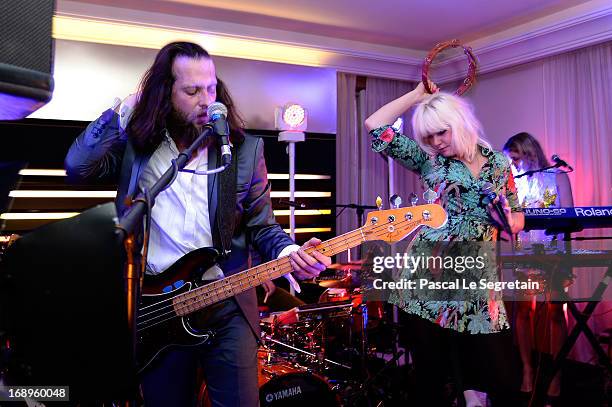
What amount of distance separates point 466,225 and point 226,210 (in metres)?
1.12

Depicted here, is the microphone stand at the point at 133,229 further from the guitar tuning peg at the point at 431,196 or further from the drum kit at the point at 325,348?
the drum kit at the point at 325,348

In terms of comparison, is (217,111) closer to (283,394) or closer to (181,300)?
(181,300)

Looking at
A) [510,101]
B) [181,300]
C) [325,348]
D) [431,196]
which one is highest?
[510,101]

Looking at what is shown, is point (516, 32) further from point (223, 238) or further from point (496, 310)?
point (223, 238)

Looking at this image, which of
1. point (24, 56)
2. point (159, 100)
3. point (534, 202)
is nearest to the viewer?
point (24, 56)

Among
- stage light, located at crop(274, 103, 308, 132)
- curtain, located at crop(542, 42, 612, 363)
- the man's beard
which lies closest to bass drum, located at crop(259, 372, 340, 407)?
the man's beard

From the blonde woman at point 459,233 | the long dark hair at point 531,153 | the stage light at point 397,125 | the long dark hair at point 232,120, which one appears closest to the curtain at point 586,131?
the long dark hair at point 531,153

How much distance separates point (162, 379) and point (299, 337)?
2.03m

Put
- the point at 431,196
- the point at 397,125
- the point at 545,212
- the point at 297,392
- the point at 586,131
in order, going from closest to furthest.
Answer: the point at 431,196
the point at 545,212
the point at 297,392
the point at 397,125
the point at 586,131

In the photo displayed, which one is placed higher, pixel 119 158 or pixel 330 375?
pixel 119 158

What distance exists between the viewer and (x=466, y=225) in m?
2.41

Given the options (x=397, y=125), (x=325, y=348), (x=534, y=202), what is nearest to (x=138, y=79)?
(x=397, y=125)

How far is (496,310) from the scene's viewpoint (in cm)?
240

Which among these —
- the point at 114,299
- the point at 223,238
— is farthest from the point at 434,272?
the point at 114,299
